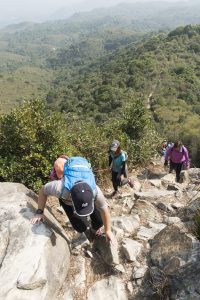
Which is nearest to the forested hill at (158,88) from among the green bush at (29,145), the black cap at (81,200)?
the green bush at (29,145)

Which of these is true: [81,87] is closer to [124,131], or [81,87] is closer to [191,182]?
[124,131]

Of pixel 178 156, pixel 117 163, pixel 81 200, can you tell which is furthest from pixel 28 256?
pixel 178 156

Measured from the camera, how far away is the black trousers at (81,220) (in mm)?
5914

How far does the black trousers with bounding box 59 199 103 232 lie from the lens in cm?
591

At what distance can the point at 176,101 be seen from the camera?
228 ft

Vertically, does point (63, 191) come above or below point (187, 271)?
above

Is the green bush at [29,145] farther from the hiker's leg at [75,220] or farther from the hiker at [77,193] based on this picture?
the hiker at [77,193]

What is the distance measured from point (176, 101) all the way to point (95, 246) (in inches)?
2594

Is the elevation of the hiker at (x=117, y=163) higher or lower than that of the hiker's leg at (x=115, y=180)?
higher

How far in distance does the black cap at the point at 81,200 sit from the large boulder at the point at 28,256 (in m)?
0.78

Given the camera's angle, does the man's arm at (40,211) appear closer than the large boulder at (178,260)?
No

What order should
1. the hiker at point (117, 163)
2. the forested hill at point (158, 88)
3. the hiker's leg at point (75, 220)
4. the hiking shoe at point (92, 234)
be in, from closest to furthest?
1. the hiker's leg at point (75, 220)
2. the hiking shoe at point (92, 234)
3. the hiker at point (117, 163)
4. the forested hill at point (158, 88)

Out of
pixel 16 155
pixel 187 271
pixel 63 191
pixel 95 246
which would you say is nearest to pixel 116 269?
pixel 95 246

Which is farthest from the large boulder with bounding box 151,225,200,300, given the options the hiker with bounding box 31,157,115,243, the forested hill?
the forested hill
